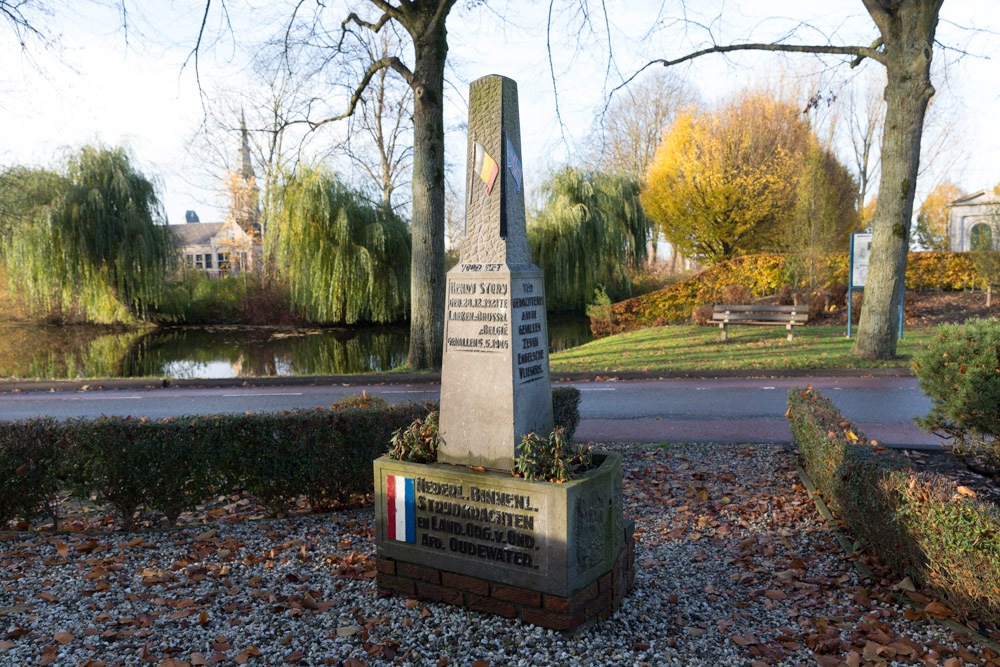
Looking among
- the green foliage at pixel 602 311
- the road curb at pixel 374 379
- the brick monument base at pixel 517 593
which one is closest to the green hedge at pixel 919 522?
the brick monument base at pixel 517 593

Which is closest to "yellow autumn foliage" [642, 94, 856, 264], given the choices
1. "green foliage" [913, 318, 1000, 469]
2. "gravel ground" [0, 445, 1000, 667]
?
"green foliage" [913, 318, 1000, 469]

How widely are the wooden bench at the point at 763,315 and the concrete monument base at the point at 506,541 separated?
15357 millimetres

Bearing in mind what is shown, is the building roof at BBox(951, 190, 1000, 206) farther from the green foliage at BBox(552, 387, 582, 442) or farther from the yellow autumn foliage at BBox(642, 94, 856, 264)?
the green foliage at BBox(552, 387, 582, 442)

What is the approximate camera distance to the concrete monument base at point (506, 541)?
3795 millimetres

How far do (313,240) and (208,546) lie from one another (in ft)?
72.0

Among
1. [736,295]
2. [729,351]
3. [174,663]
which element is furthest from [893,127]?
[174,663]

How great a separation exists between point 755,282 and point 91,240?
81.1 feet

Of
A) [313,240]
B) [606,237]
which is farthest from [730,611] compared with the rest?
[606,237]

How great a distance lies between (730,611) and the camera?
416 cm

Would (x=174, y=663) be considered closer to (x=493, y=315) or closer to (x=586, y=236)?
(x=493, y=315)

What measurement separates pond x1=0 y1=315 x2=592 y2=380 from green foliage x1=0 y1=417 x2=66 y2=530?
12304 mm

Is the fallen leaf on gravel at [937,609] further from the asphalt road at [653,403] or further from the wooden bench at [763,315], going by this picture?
the wooden bench at [763,315]

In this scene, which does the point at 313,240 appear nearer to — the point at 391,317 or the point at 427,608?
→ the point at 391,317

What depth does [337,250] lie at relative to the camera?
86.0 feet
